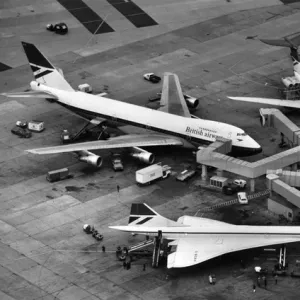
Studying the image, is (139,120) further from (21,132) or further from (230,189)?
(21,132)

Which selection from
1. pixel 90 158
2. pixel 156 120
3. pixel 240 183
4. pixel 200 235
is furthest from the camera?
pixel 156 120

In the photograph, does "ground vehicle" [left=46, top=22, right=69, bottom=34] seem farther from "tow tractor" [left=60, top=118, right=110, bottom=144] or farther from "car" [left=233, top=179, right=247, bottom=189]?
"car" [left=233, top=179, right=247, bottom=189]

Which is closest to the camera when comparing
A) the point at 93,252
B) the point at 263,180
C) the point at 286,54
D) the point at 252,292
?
the point at 252,292

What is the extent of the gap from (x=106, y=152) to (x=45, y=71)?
16657 mm

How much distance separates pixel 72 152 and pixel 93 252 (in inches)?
1041

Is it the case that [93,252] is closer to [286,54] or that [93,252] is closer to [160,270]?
[160,270]

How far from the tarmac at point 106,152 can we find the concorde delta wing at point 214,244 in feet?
7.16

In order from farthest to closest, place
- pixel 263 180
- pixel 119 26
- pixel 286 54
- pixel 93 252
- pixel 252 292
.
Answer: pixel 119 26, pixel 286 54, pixel 263 180, pixel 93 252, pixel 252 292

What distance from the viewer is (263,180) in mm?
128750

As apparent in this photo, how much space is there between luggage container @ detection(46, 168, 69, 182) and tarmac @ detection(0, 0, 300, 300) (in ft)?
3.81

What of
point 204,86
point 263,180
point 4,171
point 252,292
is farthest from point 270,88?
point 252,292

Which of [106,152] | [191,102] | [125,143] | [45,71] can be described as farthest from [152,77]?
[125,143]

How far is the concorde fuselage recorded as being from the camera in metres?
129

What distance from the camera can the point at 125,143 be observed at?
132250 mm
